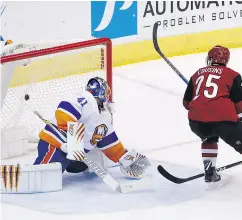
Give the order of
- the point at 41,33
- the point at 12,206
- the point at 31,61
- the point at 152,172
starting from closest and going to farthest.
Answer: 1. the point at 12,206
2. the point at 152,172
3. the point at 31,61
4. the point at 41,33

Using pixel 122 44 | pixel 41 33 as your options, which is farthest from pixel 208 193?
pixel 122 44

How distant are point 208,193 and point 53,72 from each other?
132 centimetres

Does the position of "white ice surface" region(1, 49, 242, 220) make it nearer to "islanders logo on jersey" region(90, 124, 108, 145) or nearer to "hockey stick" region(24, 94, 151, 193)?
"hockey stick" region(24, 94, 151, 193)

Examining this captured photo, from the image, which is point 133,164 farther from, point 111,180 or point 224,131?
point 224,131

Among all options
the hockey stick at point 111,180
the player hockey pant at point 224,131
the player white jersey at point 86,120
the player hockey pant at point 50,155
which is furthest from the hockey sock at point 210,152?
the player hockey pant at point 50,155

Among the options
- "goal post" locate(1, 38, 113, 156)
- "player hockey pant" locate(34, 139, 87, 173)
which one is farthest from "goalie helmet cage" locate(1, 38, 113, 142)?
"player hockey pant" locate(34, 139, 87, 173)

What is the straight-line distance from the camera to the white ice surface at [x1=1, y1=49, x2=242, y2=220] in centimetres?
308

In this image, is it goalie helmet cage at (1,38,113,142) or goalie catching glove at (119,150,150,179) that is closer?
goalie catching glove at (119,150,150,179)

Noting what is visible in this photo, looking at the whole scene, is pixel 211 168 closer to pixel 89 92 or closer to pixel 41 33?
pixel 89 92

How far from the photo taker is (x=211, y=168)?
3.44 meters

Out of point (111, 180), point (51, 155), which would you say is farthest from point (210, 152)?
point (51, 155)

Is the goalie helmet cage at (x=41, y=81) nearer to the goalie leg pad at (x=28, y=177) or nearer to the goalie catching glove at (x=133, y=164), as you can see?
the goalie catching glove at (x=133, y=164)

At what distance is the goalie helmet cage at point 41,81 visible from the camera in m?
3.92

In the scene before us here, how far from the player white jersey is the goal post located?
0.41 m
